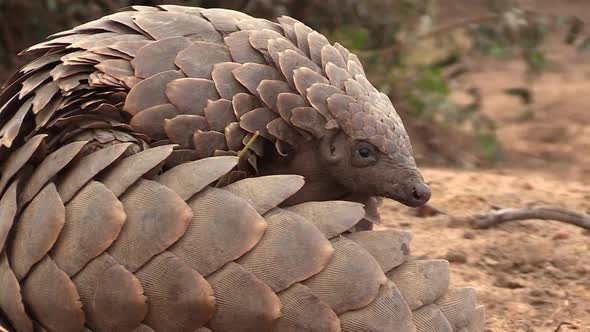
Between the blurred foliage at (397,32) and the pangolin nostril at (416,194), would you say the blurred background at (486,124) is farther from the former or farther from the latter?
the pangolin nostril at (416,194)

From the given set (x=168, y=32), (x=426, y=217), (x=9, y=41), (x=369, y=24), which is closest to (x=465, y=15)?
(x=369, y=24)

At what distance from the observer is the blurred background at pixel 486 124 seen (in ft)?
11.0

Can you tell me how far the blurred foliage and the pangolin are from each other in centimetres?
271

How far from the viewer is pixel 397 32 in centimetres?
610

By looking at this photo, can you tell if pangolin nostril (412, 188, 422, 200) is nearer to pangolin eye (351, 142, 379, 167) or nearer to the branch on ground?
pangolin eye (351, 142, 379, 167)

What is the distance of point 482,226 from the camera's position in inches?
148

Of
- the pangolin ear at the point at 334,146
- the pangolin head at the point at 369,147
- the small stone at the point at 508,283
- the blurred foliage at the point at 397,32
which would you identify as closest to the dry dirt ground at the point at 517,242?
the small stone at the point at 508,283

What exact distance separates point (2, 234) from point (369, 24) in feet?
12.9

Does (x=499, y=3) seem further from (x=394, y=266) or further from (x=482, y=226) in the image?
(x=394, y=266)

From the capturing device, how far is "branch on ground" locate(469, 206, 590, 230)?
11.9 feet

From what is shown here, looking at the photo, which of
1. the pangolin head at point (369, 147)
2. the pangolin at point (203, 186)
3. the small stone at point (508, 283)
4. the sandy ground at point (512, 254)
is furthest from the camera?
the small stone at point (508, 283)

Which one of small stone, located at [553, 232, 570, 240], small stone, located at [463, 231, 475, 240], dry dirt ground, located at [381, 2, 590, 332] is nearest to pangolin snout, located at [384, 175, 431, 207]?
dry dirt ground, located at [381, 2, 590, 332]

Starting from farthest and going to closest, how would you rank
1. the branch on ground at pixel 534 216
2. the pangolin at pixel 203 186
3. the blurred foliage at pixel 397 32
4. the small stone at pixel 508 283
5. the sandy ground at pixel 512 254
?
the blurred foliage at pixel 397 32, the branch on ground at pixel 534 216, the small stone at pixel 508 283, the sandy ground at pixel 512 254, the pangolin at pixel 203 186

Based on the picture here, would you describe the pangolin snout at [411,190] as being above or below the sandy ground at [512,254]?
above
